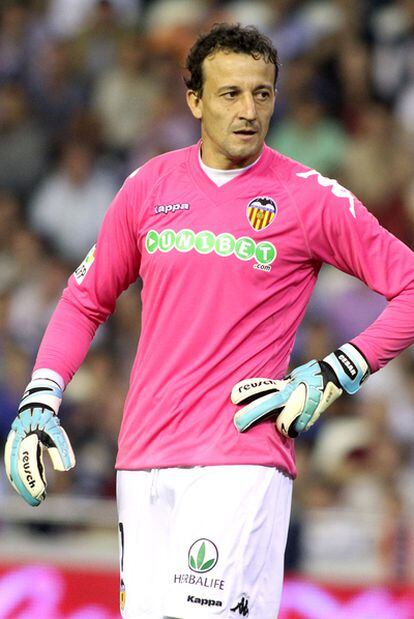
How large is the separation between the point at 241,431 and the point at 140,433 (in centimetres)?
34

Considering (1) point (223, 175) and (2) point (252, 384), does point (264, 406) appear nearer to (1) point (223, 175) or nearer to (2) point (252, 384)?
(2) point (252, 384)

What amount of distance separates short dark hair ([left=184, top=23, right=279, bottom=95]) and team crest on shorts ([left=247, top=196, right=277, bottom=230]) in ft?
1.37

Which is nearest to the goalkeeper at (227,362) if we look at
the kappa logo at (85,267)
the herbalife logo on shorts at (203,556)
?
the herbalife logo on shorts at (203,556)

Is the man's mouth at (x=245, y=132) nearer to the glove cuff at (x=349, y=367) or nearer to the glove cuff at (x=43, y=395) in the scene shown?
the glove cuff at (x=349, y=367)

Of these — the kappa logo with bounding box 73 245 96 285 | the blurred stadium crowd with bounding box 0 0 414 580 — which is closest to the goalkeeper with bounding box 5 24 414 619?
the kappa logo with bounding box 73 245 96 285

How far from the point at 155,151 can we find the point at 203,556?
6163 mm

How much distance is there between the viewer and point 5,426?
8.73 metres

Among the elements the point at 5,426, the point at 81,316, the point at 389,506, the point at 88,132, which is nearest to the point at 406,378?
the point at 389,506

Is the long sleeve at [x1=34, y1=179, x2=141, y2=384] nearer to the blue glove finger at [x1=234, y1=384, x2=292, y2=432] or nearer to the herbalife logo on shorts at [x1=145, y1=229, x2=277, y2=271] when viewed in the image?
the herbalife logo on shorts at [x1=145, y1=229, x2=277, y2=271]

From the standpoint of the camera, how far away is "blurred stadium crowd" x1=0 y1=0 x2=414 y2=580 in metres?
8.27

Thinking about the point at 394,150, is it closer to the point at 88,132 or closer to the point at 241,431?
the point at 88,132

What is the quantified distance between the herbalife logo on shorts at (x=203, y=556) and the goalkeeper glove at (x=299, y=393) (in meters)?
0.36

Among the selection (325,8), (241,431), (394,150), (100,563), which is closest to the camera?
(241,431)

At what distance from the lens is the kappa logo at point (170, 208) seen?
4309 mm
